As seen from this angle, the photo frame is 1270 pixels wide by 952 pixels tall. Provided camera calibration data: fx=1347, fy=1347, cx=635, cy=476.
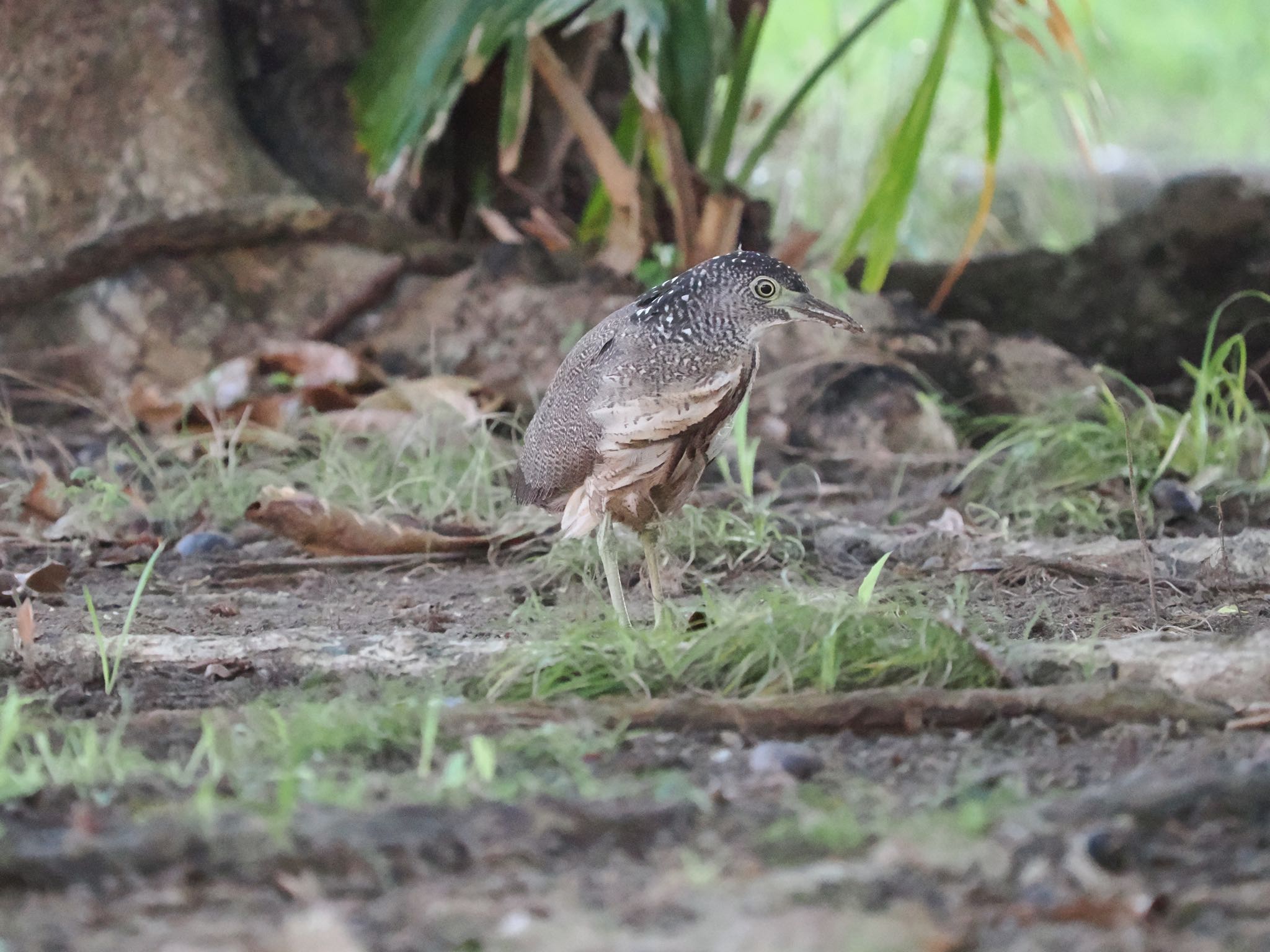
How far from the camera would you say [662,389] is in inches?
110

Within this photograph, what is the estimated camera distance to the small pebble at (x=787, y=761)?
1.90 m

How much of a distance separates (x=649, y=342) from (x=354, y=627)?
3.10 feet

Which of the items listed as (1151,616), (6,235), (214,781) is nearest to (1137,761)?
(1151,616)

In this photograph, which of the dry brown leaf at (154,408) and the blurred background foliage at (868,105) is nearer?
the dry brown leaf at (154,408)

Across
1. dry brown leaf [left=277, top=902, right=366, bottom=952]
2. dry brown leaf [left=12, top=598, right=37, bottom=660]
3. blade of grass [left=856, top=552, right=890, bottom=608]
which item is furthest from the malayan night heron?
dry brown leaf [left=277, top=902, right=366, bottom=952]

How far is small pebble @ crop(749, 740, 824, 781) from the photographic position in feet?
6.23

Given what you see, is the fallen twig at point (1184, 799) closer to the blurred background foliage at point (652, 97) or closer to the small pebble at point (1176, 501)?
the small pebble at point (1176, 501)

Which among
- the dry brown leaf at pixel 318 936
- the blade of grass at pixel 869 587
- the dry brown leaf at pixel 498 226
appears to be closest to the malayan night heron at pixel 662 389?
the blade of grass at pixel 869 587

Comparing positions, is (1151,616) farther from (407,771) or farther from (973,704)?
(407,771)

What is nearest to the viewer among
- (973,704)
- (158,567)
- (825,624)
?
(973,704)

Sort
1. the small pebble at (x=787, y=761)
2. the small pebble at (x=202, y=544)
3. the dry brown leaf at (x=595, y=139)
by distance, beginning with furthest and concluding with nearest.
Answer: the dry brown leaf at (x=595, y=139) < the small pebble at (x=202, y=544) < the small pebble at (x=787, y=761)

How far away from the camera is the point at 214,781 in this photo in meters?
1.83

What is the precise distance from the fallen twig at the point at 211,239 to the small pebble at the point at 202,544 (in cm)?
172

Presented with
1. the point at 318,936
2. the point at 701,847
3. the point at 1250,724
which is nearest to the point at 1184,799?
the point at 1250,724
